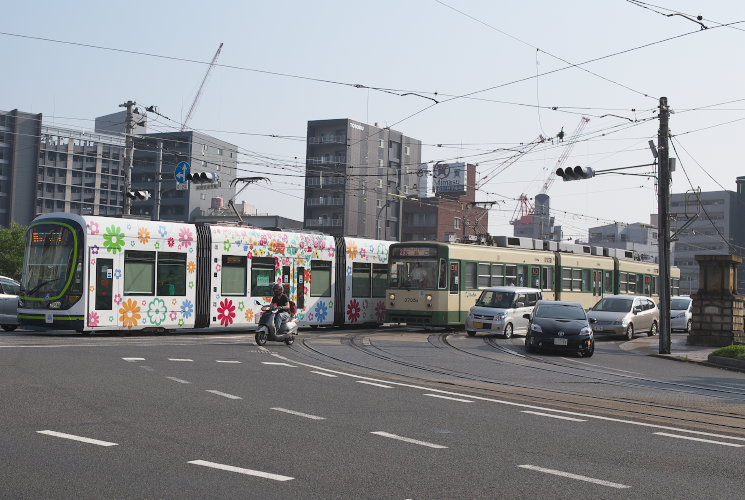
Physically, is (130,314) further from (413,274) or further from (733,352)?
(733,352)

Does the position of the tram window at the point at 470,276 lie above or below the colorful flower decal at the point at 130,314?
above

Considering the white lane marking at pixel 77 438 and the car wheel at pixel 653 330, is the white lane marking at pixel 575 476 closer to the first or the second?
the white lane marking at pixel 77 438

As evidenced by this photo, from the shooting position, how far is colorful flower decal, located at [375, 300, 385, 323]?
32.4 metres

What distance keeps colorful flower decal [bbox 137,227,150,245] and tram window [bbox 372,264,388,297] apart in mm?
10063

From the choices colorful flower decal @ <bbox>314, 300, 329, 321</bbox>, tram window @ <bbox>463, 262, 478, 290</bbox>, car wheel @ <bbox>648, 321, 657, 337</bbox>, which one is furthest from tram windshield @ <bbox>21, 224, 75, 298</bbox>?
car wheel @ <bbox>648, 321, 657, 337</bbox>

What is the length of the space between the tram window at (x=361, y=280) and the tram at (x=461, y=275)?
908 millimetres

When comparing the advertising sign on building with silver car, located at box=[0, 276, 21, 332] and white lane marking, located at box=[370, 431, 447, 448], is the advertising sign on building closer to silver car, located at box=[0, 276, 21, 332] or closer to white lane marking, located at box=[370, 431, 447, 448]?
silver car, located at box=[0, 276, 21, 332]

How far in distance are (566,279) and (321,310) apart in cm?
1232

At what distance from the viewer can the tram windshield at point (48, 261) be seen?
23.2m

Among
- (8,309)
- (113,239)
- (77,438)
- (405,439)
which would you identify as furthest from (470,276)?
(77,438)

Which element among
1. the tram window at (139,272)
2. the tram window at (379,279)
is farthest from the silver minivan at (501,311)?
the tram window at (139,272)

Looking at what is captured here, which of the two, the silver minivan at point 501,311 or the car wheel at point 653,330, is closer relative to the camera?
the silver minivan at point 501,311

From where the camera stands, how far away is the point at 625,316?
30422 mm

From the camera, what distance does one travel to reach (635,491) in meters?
6.95
